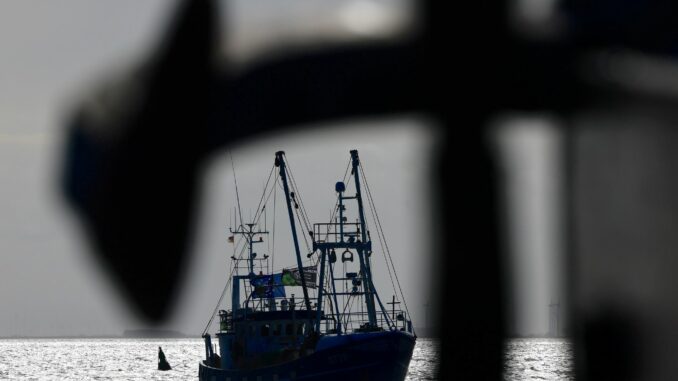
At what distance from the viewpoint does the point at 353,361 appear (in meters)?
53.8

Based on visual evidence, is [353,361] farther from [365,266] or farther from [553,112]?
[553,112]

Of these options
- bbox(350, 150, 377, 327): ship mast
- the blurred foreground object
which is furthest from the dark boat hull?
the blurred foreground object

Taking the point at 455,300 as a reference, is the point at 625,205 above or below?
above

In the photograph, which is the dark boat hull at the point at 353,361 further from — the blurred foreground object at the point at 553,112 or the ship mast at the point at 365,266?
the blurred foreground object at the point at 553,112

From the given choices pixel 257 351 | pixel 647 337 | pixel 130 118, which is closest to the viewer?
pixel 647 337

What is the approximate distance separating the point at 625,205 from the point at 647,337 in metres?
0.21

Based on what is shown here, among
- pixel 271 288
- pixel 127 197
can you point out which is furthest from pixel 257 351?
pixel 127 197

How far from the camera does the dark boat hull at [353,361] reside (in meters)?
53.3

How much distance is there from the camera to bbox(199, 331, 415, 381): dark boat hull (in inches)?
2100

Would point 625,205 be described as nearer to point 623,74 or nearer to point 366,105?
point 623,74

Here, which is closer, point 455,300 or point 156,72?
point 455,300

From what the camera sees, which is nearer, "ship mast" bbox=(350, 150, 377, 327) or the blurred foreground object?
the blurred foreground object

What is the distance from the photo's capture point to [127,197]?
246cm

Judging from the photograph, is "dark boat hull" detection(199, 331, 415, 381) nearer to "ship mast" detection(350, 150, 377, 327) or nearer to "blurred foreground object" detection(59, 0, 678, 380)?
"ship mast" detection(350, 150, 377, 327)
